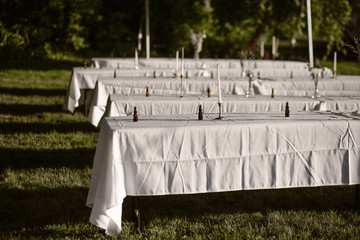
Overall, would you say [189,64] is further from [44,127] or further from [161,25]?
[161,25]

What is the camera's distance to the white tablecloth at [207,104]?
279 inches

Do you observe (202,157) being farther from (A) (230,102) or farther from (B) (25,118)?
(B) (25,118)

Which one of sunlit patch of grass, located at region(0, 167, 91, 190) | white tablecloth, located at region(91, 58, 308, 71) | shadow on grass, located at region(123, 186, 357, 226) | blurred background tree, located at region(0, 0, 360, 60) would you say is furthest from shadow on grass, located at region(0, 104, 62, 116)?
shadow on grass, located at region(123, 186, 357, 226)

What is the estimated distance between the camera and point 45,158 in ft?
24.6

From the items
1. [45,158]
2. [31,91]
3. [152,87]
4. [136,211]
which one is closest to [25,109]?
[31,91]

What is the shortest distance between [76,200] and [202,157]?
5.78 ft

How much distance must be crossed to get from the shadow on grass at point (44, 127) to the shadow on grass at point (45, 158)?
1.37 metres

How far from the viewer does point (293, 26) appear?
18.8m

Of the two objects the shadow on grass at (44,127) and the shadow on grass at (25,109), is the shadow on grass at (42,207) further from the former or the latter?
the shadow on grass at (25,109)

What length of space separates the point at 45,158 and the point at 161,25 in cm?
2166

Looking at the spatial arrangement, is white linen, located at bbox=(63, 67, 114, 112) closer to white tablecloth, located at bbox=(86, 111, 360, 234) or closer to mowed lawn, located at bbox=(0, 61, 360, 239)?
mowed lawn, located at bbox=(0, 61, 360, 239)

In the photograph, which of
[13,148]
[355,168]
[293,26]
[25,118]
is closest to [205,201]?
[355,168]

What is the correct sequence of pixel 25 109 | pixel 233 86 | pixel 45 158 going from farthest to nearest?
1. pixel 25 109
2. pixel 233 86
3. pixel 45 158

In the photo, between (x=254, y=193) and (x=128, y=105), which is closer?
(x=254, y=193)
